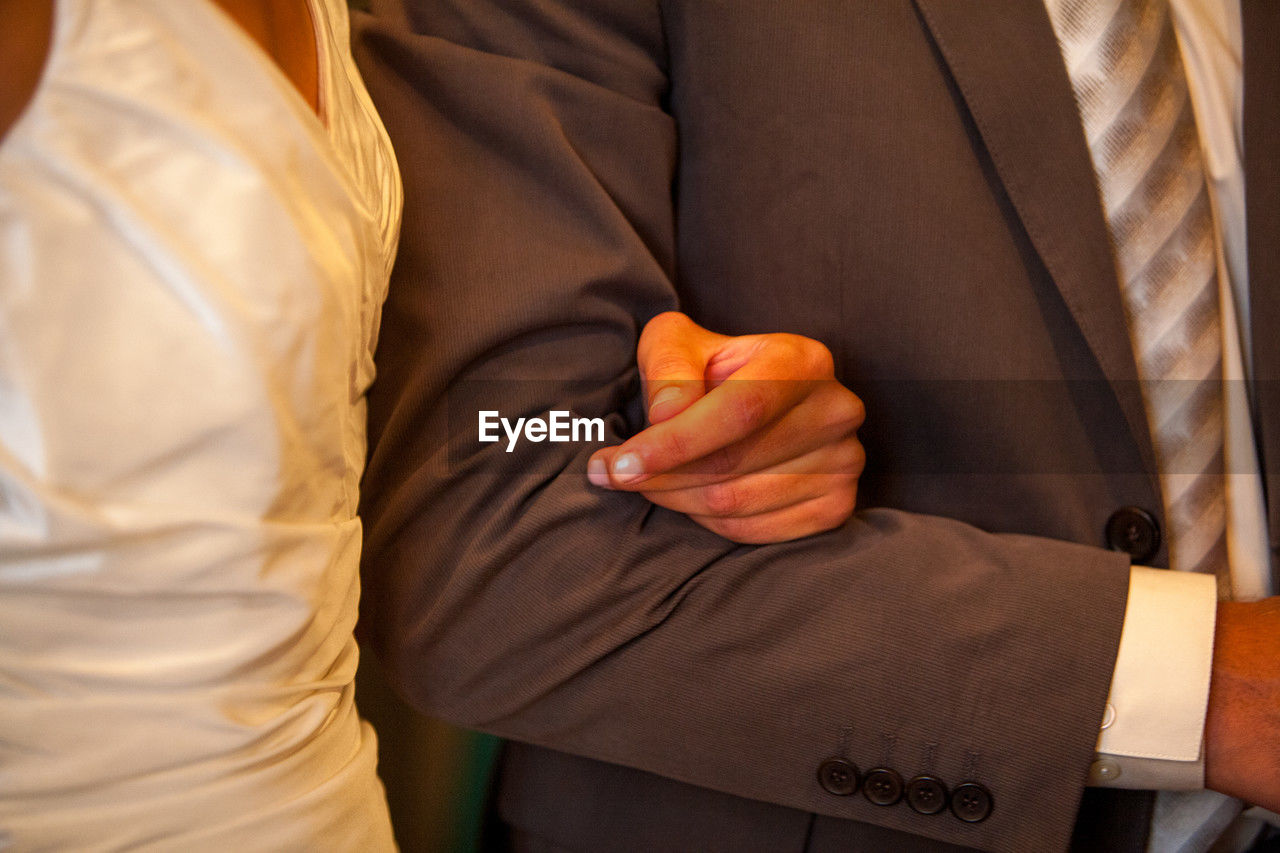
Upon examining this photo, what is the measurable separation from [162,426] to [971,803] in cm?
58

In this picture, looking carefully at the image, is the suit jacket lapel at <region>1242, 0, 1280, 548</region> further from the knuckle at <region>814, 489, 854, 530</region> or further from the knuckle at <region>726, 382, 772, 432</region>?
the knuckle at <region>726, 382, 772, 432</region>

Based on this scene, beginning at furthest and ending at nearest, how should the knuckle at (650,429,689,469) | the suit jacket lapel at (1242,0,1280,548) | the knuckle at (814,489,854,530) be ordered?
the suit jacket lapel at (1242,0,1280,548) < the knuckle at (814,489,854,530) < the knuckle at (650,429,689,469)

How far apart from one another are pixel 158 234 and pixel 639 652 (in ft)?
1.37

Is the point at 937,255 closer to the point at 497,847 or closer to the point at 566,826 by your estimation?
the point at 566,826

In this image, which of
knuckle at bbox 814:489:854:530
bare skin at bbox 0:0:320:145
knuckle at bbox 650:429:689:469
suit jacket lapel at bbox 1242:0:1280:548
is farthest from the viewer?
suit jacket lapel at bbox 1242:0:1280:548

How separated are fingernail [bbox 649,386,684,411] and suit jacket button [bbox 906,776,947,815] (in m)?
0.34

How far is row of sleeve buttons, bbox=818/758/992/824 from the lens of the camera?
0.59 m

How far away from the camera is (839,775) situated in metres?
0.60

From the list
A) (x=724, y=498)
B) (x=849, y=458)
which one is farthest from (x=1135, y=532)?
(x=724, y=498)

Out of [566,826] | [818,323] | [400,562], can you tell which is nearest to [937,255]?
[818,323]

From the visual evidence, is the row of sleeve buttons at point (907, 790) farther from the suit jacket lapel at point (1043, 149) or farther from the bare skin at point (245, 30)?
the bare skin at point (245, 30)

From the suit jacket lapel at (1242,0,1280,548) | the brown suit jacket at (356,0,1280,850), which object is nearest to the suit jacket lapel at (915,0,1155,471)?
the brown suit jacket at (356,0,1280,850)

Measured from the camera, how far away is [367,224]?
46cm

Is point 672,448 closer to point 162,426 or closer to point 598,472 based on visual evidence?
point 598,472
